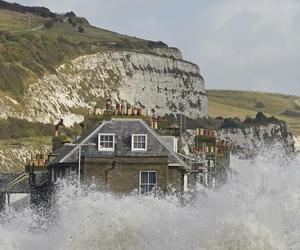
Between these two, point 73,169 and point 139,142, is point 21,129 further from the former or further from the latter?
point 139,142

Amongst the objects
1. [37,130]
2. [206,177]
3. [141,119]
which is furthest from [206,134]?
[37,130]

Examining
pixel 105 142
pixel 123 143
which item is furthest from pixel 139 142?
pixel 105 142

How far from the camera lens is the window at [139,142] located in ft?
167

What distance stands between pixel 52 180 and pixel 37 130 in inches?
3978

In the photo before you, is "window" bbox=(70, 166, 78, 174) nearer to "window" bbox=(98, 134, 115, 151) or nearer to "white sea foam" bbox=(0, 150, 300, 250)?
"window" bbox=(98, 134, 115, 151)

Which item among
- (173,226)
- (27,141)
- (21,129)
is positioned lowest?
(173,226)

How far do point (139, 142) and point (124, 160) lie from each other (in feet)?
3.91

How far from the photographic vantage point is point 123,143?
51344 mm

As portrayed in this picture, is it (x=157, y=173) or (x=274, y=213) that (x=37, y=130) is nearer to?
(x=157, y=173)

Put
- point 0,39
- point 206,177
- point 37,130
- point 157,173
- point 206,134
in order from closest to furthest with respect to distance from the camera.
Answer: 1. point 157,173
2. point 206,177
3. point 206,134
4. point 37,130
5. point 0,39

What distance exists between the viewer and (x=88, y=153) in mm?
51156

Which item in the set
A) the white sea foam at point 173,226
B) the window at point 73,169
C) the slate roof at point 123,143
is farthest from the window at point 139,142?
the white sea foam at point 173,226

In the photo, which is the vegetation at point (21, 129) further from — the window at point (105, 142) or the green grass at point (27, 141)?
the window at point (105, 142)

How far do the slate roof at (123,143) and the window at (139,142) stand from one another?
0.20m
